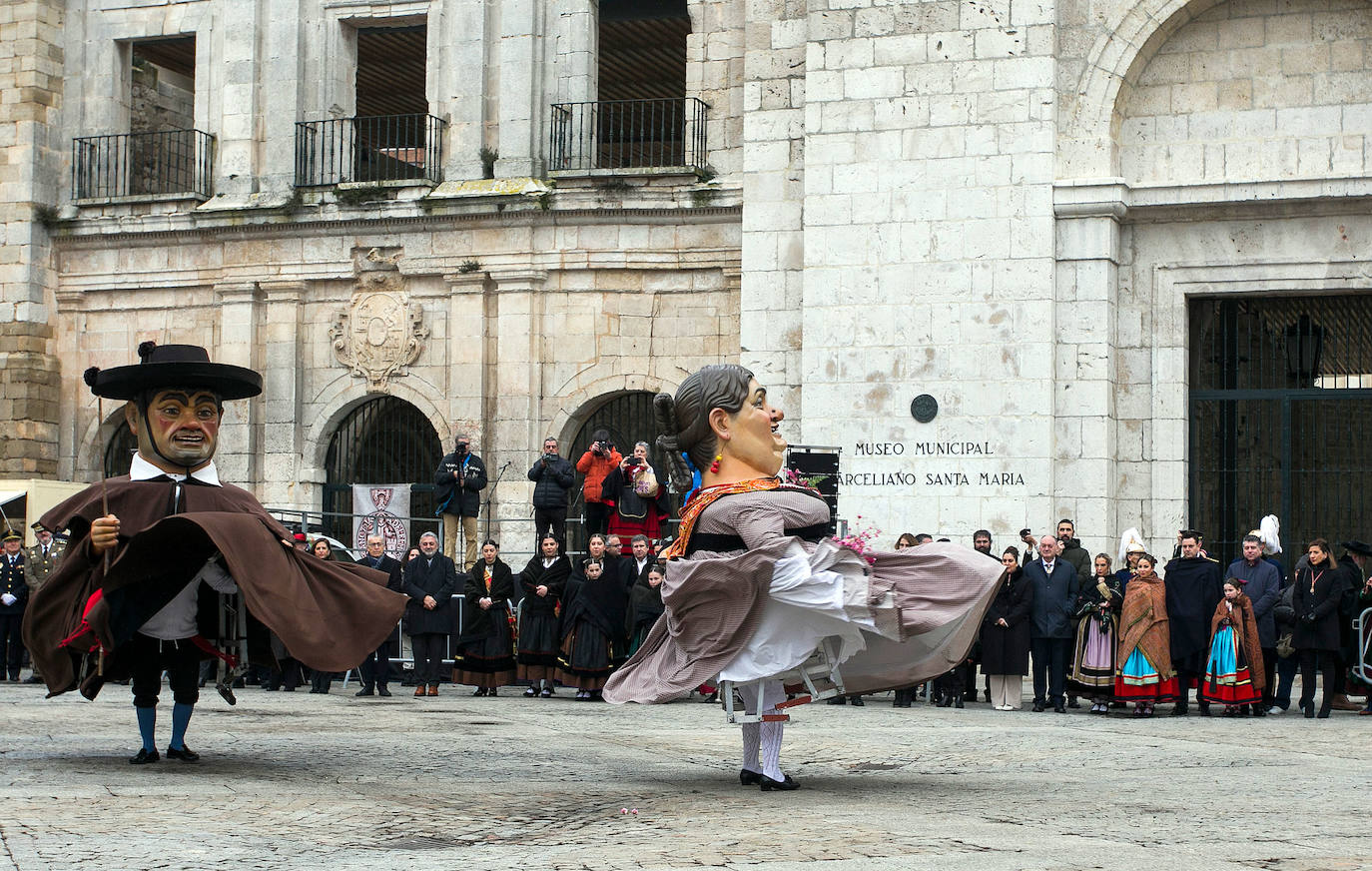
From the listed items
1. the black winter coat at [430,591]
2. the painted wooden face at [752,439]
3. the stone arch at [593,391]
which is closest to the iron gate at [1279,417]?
the stone arch at [593,391]

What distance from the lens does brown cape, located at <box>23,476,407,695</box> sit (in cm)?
830

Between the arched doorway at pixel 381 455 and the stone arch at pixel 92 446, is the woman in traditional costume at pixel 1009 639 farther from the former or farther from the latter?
the stone arch at pixel 92 446

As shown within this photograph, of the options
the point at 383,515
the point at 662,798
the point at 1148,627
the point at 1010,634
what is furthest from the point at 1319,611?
the point at 383,515

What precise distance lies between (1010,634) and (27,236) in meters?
14.9

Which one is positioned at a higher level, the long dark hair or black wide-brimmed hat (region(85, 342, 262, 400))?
black wide-brimmed hat (region(85, 342, 262, 400))

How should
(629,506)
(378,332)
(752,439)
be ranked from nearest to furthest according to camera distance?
(752,439) < (629,506) < (378,332)

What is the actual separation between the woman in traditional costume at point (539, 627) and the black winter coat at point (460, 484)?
3071 millimetres

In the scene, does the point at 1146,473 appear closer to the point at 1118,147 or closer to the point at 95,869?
the point at 1118,147

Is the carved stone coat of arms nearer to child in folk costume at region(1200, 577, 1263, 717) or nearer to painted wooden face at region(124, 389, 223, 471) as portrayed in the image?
child in folk costume at region(1200, 577, 1263, 717)

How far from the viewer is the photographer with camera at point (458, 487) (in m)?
20.0

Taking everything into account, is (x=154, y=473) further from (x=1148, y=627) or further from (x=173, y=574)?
(x=1148, y=627)

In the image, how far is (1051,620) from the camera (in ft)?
51.1

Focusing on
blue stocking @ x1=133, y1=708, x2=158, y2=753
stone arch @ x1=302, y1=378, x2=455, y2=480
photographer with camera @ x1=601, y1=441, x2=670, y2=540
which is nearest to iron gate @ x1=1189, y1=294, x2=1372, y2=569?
photographer with camera @ x1=601, y1=441, x2=670, y2=540

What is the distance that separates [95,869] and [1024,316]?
47.8ft
